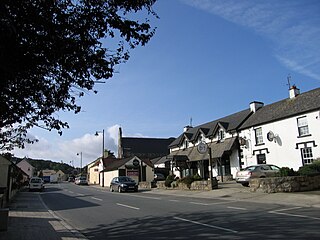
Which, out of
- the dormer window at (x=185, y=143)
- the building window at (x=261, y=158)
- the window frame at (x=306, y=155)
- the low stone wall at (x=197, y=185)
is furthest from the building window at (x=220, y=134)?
the window frame at (x=306, y=155)

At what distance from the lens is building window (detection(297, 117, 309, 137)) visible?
86.1 feet

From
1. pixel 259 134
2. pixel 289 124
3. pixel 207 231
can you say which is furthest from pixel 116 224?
pixel 259 134

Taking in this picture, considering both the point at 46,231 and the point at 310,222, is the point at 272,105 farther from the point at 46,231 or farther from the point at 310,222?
the point at 46,231

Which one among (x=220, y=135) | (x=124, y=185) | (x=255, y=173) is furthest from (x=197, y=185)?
(x=220, y=135)

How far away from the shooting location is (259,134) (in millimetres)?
31266

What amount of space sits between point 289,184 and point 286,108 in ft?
40.0

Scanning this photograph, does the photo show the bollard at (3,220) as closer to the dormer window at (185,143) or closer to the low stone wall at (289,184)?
the low stone wall at (289,184)

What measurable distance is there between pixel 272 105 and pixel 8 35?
30.7 meters

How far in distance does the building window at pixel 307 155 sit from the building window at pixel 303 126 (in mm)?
1268

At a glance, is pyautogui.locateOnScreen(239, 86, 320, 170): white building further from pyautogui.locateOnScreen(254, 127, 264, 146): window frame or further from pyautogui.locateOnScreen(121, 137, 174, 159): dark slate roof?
pyautogui.locateOnScreen(121, 137, 174, 159): dark slate roof

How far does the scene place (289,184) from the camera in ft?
62.2

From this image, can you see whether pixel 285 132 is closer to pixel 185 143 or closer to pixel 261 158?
pixel 261 158

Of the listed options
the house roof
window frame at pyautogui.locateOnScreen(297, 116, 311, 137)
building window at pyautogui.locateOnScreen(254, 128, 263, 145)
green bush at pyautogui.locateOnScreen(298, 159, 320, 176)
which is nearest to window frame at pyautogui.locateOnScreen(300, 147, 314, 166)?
window frame at pyautogui.locateOnScreen(297, 116, 311, 137)

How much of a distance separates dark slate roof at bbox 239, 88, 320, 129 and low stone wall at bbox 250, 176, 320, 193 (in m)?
7.93
